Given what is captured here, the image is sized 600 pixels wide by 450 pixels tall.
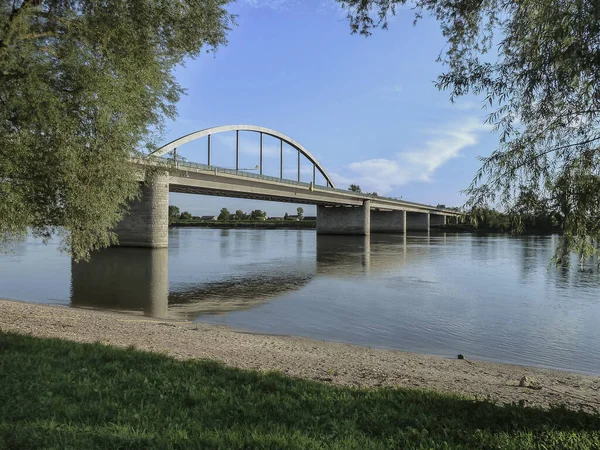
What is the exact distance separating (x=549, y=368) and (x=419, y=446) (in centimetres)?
676

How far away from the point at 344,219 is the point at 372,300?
71.3 meters

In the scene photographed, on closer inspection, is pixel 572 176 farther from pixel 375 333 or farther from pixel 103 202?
pixel 103 202

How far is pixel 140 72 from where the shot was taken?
31.0 feet

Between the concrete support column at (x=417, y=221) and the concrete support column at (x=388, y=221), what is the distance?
58.1 ft

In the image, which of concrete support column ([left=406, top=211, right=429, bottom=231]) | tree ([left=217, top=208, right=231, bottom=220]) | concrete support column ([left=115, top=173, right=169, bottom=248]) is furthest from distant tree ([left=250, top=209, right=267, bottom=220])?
concrete support column ([left=115, top=173, right=169, bottom=248])

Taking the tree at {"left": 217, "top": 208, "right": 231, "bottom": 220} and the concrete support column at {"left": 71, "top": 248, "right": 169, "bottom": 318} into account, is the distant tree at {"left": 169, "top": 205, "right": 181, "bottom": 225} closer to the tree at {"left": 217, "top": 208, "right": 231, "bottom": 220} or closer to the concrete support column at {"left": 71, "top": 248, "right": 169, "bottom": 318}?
the tree at {"left": 217, "top": 208, "right": 231, "bottom": 220}

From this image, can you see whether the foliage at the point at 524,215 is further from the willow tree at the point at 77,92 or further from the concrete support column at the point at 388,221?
the concrete support column at the point at 388,221

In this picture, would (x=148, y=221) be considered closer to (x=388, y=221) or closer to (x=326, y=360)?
(x=326, y=360)

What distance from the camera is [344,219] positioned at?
3474 inches

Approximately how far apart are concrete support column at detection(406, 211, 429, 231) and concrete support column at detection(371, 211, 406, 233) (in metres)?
17.7

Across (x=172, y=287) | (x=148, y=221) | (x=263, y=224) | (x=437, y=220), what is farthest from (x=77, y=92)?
(x=437, y=220)

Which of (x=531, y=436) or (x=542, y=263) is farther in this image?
(x=542, y=263)

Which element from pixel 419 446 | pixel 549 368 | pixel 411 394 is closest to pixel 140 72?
pixel 411 394

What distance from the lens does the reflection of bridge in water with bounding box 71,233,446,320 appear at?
52.8ft
